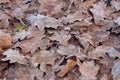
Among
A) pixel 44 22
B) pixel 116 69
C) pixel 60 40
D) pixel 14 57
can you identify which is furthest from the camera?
pixel 44 22

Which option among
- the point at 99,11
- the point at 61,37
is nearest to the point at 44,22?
the point at 61,37

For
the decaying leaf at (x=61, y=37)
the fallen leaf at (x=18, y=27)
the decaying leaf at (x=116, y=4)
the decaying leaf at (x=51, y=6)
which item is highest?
the decaying leaf at (x=116, y=4)

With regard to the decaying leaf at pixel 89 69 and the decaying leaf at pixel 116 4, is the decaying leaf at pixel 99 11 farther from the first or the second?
the decaying leaf at pixel 89 69

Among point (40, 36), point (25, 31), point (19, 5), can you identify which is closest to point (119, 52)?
point (40, 36)

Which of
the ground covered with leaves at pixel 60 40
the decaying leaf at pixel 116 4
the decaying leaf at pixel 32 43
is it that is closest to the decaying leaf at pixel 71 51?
the ground covered with leaves at pixel 60 40

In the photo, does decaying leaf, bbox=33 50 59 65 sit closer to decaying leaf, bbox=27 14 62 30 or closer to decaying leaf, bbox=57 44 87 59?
decaying leaf, bbox=57 44 87 59

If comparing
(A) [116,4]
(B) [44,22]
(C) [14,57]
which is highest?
(A) [116,4]

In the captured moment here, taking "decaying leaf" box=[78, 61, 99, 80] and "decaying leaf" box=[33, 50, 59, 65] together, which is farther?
"decaying leaf" box=[33, 50, 59, 65]

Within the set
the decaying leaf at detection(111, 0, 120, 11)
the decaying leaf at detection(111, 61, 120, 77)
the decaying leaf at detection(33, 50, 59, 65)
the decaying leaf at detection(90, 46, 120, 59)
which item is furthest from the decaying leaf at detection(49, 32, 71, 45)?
the decaying leaf at detection(111, 0, 120, 11)

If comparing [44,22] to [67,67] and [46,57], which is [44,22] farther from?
[67,67]
